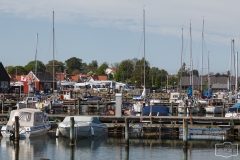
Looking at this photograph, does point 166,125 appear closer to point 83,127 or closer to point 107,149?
point 83,127

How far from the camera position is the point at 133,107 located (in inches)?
3054

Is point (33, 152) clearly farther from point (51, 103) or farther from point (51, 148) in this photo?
point (51, 103)

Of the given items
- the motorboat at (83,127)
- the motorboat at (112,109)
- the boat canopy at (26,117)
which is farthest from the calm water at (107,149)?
the motorboat at (112,109)

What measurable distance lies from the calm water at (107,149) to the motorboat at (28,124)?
608 mm

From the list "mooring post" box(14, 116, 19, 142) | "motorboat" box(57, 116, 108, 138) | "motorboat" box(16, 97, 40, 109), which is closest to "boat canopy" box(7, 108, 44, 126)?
"motorboat" box(57, 116, 108, 138)

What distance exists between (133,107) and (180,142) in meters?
28.2

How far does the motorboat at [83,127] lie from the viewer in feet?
161

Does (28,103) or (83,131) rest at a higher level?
(28,103)

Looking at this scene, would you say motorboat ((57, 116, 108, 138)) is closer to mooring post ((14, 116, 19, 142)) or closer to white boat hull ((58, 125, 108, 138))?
white boat hull ((58, 125, 108, 138))

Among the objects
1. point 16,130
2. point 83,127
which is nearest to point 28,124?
point 16,130

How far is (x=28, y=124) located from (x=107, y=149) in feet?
28.2

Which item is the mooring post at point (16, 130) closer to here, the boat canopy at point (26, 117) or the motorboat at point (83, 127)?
the boat canopy at point (26, 117)

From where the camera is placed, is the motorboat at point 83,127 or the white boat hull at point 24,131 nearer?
the white boat hull at point 24,131

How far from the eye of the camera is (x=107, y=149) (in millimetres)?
45500
